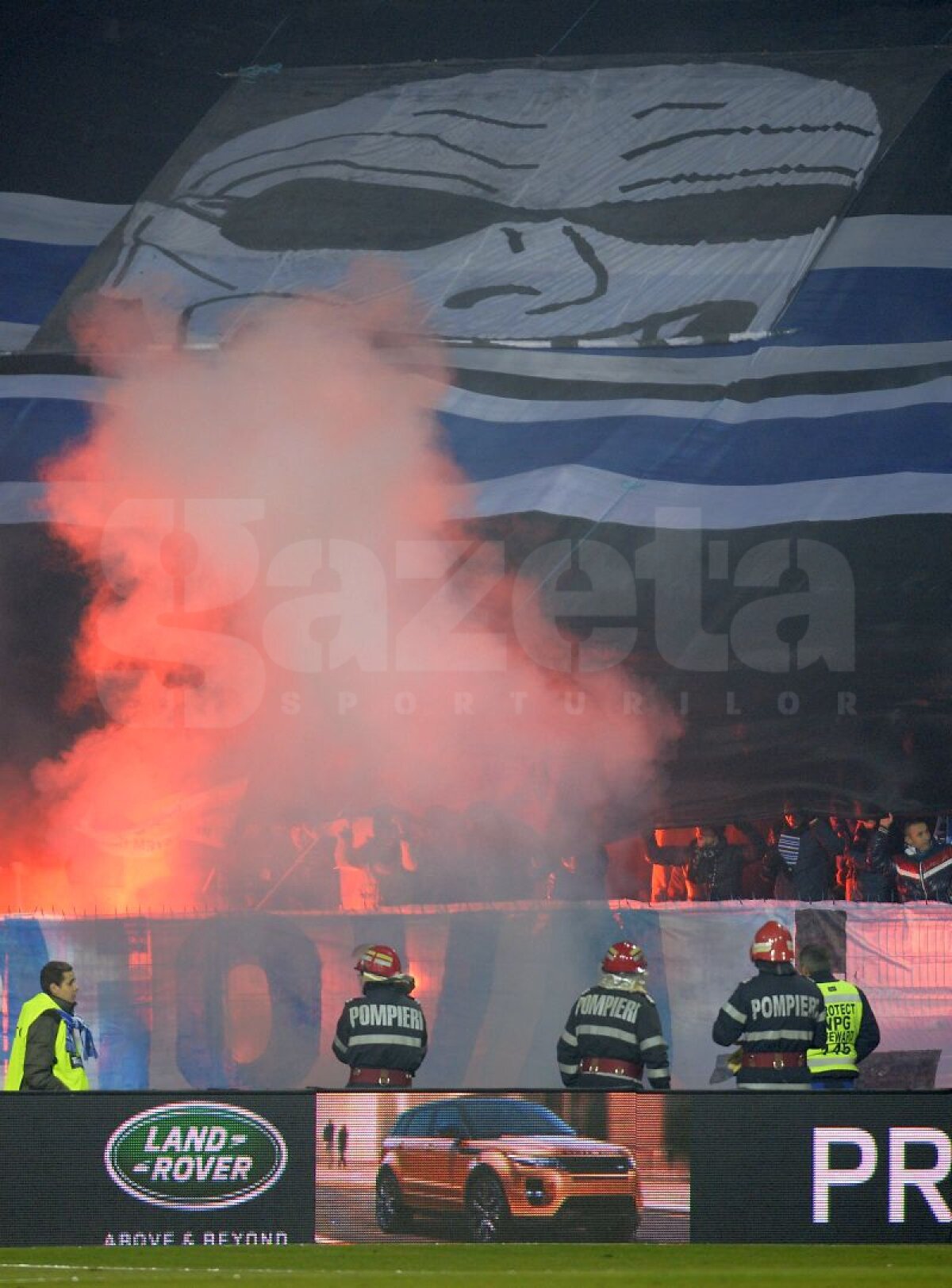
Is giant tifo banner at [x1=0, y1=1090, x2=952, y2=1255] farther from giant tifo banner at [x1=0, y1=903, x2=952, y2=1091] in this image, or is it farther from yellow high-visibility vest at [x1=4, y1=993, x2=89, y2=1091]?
giant tifo banner at [x1=0, y1=903, x2=952, y2=1091]

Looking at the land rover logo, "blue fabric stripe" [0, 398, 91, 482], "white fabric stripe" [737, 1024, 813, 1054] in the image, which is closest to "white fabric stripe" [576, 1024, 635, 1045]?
"white fabric stripe" [737, 1024, 813, 1054]

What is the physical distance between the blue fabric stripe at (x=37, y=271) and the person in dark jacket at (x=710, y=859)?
20.2ft

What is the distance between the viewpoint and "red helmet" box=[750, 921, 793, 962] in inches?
366

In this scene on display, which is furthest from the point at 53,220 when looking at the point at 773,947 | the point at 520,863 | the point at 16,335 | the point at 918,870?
the point at 773,947

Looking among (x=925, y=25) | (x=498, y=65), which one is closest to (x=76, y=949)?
(x=498, y=65)

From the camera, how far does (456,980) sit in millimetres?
11531

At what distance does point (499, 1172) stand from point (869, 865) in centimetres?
493

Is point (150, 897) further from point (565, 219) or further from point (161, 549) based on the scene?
point (565, 219)

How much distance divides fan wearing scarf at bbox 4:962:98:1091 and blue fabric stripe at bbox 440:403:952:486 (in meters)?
5.56

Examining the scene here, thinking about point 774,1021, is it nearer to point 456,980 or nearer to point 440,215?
point 456,980

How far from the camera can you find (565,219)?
1499 centimetres

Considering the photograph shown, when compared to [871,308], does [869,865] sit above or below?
below

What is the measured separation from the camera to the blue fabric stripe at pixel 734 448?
43.8ft

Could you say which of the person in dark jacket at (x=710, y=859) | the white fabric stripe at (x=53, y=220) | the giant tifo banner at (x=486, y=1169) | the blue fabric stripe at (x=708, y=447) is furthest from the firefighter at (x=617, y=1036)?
the white fabric stripe at (x=53, y=220)
